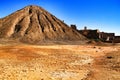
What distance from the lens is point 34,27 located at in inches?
3204

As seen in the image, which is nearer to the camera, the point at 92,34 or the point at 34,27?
the point at 34,27

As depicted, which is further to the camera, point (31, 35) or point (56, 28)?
point (56, 28)

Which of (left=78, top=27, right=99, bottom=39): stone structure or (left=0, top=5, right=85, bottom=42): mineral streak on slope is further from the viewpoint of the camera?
(left=78, top=27, right=99, bottom=39): stone structure

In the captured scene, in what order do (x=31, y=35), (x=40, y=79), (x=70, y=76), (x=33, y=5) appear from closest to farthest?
(x=40, y=79) → (x=70, y=76) → (x=31, y=35) → (x=33, y=5)

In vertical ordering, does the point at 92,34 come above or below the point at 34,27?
below

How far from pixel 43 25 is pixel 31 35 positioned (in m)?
9.90

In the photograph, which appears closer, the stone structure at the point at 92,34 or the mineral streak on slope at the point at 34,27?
the mineral streak on slope at the point at 34,27

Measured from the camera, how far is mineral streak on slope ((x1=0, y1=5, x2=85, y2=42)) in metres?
76.6

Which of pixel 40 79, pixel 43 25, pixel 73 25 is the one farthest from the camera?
pixel 73 25

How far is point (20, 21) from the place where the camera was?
84.8 metres

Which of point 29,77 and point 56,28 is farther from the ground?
point 56,28

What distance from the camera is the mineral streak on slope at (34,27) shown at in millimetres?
76562

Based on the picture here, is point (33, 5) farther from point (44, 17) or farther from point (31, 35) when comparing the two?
point (31, 35)

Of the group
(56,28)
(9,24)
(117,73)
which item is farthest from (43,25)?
(117,73)
